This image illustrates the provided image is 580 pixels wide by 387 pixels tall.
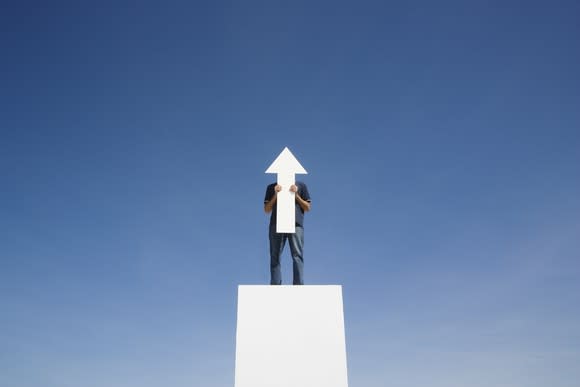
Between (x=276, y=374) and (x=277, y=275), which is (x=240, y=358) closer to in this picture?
(x=276, y=374)

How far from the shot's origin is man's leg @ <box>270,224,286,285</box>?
6859mm

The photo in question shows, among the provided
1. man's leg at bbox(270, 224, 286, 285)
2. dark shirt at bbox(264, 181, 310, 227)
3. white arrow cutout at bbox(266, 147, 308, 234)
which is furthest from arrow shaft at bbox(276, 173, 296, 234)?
man's leg at bbox(270, 224, 286, 285)

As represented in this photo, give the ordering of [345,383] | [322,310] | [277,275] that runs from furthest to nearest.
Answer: [277,275] < [322,310] < [345,383]

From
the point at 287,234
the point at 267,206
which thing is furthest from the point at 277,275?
the point at 267,206

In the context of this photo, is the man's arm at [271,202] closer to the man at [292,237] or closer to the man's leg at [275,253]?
the man at [292,237]

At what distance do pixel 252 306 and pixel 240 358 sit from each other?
0.71m

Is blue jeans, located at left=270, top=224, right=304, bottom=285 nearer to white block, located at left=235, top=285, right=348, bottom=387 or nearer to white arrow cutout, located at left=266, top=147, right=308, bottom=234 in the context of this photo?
white arrow cutout, located at left=266, top=147, right=308, bottom=234

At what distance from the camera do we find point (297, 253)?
6.95 meters

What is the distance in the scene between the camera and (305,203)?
7293 millimetres

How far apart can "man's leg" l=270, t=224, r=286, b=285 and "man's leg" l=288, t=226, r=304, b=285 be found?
0.19 meters

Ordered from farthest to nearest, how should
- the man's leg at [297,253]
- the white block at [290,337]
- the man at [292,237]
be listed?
the man at [292,237]
the man's leg at [297,253]
the white block at [290,337]

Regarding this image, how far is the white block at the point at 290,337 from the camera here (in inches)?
215

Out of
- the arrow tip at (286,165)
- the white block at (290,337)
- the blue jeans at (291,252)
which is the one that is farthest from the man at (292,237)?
the white block at (290,337)

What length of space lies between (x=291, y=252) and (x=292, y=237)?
261mm
